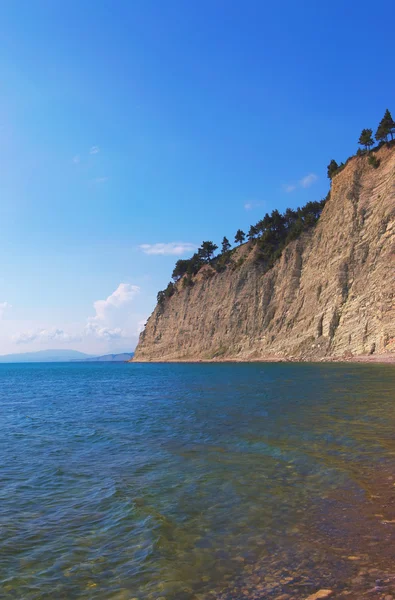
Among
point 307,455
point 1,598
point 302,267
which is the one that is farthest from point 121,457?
point 302,267

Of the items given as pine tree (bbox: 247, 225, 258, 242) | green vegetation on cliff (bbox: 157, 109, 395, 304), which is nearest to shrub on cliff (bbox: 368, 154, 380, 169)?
green vegetation on cliff (bbox: 157, 109, 395, 304)

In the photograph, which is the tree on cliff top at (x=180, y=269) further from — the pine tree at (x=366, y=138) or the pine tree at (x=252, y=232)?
the pine tree at (x=366, y=138)

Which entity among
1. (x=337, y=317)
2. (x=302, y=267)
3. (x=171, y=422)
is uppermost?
(x=302, y=267)

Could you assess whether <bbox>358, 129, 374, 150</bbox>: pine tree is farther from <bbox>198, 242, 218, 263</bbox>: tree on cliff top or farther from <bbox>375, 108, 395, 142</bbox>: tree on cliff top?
<bbox>198, 242, 218, 263</bbox>: tree on cliff top

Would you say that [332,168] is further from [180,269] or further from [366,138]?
[180,269]

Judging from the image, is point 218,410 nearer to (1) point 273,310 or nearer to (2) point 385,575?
(2) point 385,575

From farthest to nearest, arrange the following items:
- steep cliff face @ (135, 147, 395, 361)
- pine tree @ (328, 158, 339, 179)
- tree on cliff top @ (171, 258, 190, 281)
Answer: tree on cliff top @ (171, 258, 190, 281), pine tree @ (328, 158, 339, 179), steep cliff face @ (135, 147, 395, 361)

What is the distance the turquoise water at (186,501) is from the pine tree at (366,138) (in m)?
56.2

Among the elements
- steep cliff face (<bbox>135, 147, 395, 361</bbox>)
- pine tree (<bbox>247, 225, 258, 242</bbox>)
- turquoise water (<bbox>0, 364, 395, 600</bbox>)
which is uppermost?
pine tree (<bbox>247, 225, 258, 242</bbox>)

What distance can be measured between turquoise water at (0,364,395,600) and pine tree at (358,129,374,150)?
56243 millimetres

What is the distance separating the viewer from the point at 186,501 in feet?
26.4

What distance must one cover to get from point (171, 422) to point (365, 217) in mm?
48128

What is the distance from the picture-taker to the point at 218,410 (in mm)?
19781

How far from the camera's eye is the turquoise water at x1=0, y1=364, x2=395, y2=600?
5.36 meters
